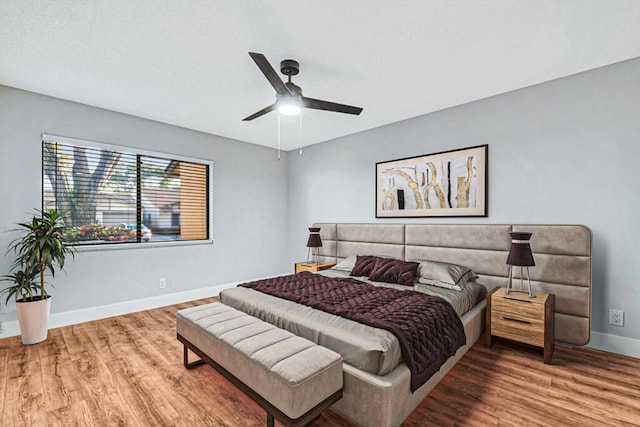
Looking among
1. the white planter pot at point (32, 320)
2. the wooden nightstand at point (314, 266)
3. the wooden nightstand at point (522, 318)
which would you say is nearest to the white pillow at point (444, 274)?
the wooden nightstand at point (522, 318)

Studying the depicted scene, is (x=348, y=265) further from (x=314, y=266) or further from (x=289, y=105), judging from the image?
(x=289, y=105)

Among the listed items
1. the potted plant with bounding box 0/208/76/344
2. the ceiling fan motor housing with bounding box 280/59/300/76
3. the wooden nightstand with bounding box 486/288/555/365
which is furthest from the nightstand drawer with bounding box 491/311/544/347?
the potted plant with bounding box 0/208/76/344

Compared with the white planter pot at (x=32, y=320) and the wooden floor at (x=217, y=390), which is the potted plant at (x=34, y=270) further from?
the wooden floor at (x=217, y=390)

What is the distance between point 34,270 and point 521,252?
188 inches

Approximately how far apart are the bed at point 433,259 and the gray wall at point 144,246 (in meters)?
1.74

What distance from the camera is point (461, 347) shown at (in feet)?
8.29

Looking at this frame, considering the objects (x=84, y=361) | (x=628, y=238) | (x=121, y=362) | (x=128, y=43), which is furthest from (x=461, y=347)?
(x=128, y=43)

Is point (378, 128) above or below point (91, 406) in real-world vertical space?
above

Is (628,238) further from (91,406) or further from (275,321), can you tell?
(91,406)

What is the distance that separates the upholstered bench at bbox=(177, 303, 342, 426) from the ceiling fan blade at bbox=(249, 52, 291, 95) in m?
1.83

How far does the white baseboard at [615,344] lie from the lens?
2564 mm

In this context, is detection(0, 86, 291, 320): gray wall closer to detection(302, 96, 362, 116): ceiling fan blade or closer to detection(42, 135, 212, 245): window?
detection(42, 135, 212, 245): window

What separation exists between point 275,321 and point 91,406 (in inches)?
52.0

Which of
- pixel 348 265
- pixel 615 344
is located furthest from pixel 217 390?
pixel 615 344
